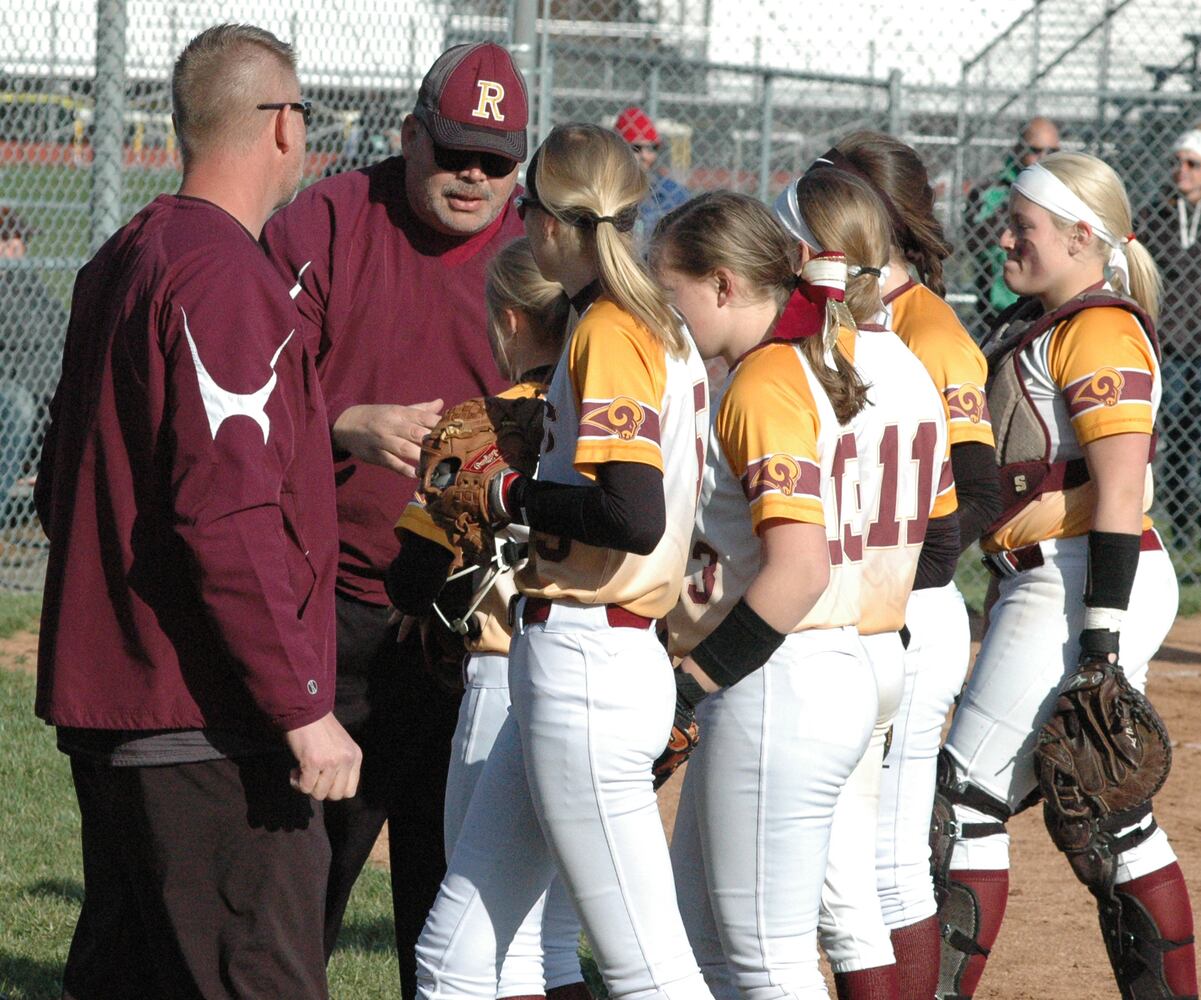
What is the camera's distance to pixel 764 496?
2662 mm

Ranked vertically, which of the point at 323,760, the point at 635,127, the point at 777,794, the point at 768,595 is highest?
the point at 635,127

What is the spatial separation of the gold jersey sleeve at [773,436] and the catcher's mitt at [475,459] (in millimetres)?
365

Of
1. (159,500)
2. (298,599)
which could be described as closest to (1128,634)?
(298,599)

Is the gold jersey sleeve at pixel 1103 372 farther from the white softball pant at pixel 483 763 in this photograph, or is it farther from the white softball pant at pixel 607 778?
the white softball pant at pixel 483 763

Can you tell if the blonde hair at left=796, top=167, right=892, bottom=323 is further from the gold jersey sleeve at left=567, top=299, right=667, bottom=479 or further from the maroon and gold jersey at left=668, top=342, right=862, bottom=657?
the gold jersey sleeve at left=567, top=299, right=667, bottom=479

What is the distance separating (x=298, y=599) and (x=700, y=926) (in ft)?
3.53

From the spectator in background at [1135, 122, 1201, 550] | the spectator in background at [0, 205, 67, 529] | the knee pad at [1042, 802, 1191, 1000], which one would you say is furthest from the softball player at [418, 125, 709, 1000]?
the spectator in background at [1135, 122, 1201, 550]

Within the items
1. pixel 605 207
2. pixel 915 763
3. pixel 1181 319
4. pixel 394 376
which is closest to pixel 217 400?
pixel 605 207

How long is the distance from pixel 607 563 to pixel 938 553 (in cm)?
102

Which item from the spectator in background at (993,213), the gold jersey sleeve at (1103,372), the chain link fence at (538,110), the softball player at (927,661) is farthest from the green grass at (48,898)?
the spectator in background at (993,213)

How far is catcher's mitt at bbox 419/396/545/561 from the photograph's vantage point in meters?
2.75

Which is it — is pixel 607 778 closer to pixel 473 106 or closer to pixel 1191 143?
pixel 473 106

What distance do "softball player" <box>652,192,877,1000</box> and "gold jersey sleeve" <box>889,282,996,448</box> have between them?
582mm

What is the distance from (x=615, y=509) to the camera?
2.52 metres
